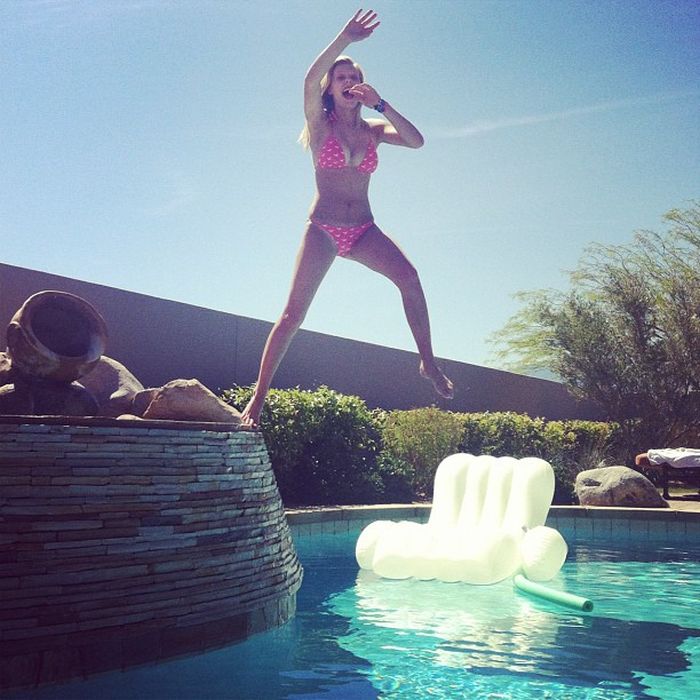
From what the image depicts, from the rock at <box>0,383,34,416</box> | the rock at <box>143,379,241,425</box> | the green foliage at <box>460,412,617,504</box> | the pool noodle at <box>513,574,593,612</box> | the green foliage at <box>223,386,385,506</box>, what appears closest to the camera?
the rock at <box>0,383,34,416</box>

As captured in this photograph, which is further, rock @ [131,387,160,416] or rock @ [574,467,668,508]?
rock @ [574,467,668,508]

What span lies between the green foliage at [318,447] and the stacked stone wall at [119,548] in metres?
6.18

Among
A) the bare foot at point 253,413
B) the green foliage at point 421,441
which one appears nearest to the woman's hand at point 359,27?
the bare foot at point 253,413

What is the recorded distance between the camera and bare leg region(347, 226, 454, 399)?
6.57 meters

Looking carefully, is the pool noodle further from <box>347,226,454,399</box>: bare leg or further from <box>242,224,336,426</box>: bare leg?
<box>242,224,336,426</box>: bare leg

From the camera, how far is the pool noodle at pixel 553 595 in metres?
6.64

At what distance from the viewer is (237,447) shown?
536 centimetres

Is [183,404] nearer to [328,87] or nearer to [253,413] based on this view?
[253,413]

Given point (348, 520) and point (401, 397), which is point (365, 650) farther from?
point (401, 397)

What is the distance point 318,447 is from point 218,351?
2.74 metres

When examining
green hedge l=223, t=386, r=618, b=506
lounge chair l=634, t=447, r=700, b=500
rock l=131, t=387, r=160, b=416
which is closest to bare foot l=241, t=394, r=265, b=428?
rock l=131, t=387, r=160, b=416

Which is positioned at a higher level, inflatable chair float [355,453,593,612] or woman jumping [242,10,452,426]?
woman jumping [242,10,452,426]

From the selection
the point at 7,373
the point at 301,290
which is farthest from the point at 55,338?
the point at 301,290

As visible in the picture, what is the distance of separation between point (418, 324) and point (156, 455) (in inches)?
101
